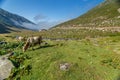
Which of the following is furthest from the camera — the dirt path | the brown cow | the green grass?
the brown cow

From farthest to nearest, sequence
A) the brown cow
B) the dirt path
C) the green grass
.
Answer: the brown cow < the dirt path < the green grass

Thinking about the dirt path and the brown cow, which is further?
the brown cow

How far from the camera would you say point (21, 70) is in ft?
73.6

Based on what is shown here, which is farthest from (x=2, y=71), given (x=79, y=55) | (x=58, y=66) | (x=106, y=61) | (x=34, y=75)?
(x=106, y=61)

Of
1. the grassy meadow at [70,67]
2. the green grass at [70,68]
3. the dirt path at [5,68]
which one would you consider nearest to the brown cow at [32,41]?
the grassy meadow at [70,67]

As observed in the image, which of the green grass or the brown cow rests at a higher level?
the brown cow

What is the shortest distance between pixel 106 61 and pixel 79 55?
3.35 meters

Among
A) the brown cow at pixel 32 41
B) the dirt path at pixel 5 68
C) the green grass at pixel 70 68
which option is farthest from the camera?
the brown cow at pixel 32 41

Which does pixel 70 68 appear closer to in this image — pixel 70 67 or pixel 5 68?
pixel 70 67

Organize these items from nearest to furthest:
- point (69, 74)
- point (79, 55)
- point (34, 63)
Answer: point (69, 74) < point (34, 63) < point (79, 55)

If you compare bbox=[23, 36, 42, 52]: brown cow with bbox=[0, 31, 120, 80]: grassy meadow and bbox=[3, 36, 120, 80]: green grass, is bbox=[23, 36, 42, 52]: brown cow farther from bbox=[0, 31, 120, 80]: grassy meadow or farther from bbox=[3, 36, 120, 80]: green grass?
bbox=[3, 36, 120, 80]: green grass

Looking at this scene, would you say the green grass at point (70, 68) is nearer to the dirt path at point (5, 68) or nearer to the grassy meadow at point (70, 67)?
the grassy meadow at point (70, 67)

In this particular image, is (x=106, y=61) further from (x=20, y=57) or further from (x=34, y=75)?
(x=20, y=57)

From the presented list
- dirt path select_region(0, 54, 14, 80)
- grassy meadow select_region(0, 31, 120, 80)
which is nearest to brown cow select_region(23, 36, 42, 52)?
grassy meadow select_region(0, 31, 120, 80)
